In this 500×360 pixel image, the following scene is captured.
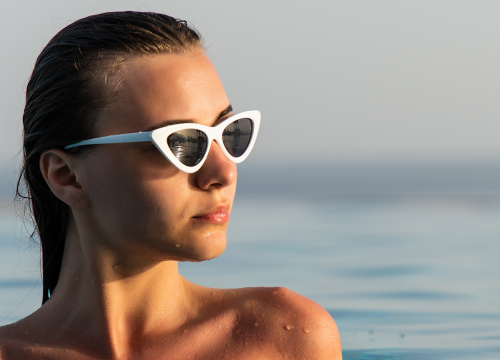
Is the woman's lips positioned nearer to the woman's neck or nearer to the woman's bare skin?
the woman's bare skin

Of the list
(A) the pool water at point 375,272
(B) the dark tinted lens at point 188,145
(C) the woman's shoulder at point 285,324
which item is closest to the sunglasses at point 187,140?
(B) the dark tinted lens at point 188,145

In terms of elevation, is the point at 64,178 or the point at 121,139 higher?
the point at 121,139

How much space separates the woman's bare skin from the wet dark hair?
5 centimetres

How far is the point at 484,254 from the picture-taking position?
820 centimetres

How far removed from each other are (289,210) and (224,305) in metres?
10.5

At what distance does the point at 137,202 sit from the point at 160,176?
4.7 inches

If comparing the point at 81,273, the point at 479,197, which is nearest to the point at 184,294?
the point at 81,273

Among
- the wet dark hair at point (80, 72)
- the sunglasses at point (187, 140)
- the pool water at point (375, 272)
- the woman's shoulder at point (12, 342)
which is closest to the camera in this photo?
the sunglasses at point (187, 140)

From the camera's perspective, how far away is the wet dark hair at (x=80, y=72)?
1923 mm

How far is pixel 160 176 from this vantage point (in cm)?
183

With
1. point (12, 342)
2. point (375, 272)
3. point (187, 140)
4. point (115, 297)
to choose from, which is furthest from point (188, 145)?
point (375, 272)

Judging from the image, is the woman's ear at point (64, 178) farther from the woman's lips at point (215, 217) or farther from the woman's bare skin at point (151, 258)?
the woman's lips at point (215, 217)

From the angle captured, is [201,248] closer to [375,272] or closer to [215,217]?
[215,217]

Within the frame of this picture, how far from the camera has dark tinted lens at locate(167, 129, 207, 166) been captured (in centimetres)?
180
